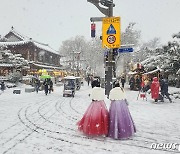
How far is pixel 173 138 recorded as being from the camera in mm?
6664

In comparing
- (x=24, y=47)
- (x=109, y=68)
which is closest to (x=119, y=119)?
(x=109, y=68)

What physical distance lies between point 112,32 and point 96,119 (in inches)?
285

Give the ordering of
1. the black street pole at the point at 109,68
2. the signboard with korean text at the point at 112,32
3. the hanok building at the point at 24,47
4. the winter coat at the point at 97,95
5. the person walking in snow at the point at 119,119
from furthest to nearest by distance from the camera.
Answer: the hanok building at the point at 24,47
the black street pole at the point at 109,68
the signboard with korean text at the point at 112,32
the winter coat at the point at 97,95
the person walking in snow at the point at 119,119

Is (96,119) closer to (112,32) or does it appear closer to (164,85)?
(112,32)

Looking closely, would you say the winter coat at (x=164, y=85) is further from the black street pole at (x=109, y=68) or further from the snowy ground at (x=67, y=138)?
the snowy ground at (x=67, y=138)

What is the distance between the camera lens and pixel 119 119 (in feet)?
21.7

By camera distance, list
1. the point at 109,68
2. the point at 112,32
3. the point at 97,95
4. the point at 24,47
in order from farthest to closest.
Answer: the point at 24,47 < the point at 109,68 < the point at 112,32 < the point at 97,95

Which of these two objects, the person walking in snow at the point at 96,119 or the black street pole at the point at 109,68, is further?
the black street pole at the point at 109,68

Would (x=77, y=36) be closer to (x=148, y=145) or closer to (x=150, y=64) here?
(x=150, y=64)

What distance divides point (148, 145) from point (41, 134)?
9.54 ft

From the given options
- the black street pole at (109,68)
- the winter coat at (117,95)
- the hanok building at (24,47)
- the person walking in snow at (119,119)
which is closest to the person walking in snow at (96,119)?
the person walking in snow at (119,119)

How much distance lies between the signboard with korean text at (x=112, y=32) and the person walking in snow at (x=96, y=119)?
649 centimetres

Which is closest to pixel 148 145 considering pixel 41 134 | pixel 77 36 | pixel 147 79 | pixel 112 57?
pixel 41 134

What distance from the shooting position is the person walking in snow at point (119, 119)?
6.55 m
